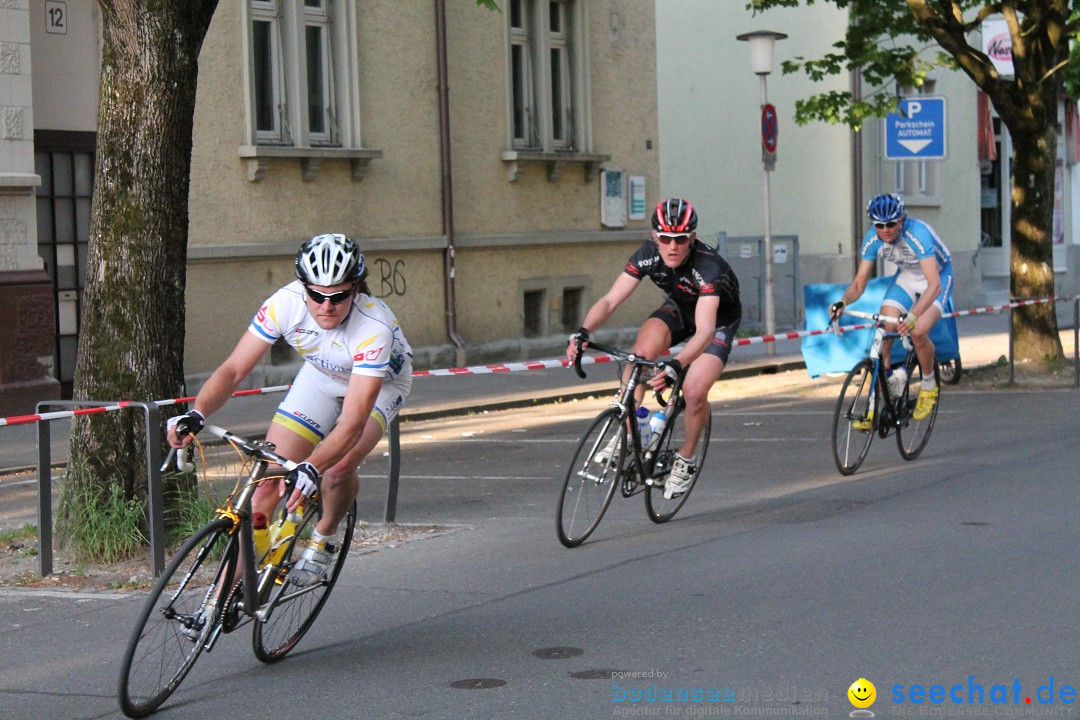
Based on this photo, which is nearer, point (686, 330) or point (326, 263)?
point (326, 263)

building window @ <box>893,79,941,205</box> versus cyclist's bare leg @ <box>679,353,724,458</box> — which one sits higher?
building window @ <box>893,79,941,205</box>

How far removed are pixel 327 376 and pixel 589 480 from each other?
243cm

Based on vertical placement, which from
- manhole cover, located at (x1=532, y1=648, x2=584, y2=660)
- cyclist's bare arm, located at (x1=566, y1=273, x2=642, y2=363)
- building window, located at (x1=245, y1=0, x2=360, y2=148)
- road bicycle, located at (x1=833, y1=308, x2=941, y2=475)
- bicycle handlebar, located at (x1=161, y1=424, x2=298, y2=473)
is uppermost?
building window, located at (x1=245, y1=0, x2=360, y2=148)

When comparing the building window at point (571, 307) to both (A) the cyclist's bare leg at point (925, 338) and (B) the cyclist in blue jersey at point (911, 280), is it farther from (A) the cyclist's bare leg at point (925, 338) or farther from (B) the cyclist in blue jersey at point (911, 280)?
(A) the cyclist's bare leg at point (925, 338)

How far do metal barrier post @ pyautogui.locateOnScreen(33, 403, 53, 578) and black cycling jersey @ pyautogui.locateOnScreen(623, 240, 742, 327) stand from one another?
10.4ft

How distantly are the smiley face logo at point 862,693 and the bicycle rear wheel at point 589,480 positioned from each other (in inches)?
113

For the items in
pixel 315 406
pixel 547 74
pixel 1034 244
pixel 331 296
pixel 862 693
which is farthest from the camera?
pixel 547 74

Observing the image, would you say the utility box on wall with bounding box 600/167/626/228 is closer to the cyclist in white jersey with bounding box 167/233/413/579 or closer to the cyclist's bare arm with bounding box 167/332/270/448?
the cyclist in white jersey with bounding box 167/233/413/579

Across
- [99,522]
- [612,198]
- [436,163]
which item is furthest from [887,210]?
[612,198]

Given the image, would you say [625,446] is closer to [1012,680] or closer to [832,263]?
[1012,680]

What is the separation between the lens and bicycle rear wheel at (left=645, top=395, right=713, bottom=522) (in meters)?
8.66

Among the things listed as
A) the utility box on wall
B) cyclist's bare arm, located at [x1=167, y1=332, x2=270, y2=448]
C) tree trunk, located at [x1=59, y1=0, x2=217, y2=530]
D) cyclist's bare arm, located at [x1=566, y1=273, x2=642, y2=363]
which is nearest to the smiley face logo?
cyclist's bare arm, located at [x1=167, y1=332, x2=270, y2=448]

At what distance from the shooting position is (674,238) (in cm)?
835

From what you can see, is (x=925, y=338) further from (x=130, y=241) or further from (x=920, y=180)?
(x=920, y=180)
